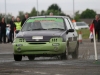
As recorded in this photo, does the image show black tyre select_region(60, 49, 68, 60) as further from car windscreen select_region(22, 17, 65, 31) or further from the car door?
car windscreen select_region(22, 17, 65, 31)

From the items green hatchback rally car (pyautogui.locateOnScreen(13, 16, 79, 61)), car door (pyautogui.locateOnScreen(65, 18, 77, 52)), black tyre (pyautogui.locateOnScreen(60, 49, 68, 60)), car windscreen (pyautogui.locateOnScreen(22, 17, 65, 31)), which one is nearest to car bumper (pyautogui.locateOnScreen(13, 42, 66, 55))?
green hatchback rally car (pyautogui.locateOnScreen(13, 16, 79, 61))

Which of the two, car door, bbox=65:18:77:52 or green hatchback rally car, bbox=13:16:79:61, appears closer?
green hatchback rally car, bbox=13:16:79:61

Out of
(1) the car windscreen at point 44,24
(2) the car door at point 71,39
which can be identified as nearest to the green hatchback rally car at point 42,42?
(1) the car windscreen at point 44,24

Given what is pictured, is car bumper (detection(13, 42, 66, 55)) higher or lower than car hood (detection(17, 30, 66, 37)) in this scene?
lower

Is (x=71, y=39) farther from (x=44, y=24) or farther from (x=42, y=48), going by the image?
(x=42, y=48)

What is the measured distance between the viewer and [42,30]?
17922 millimetres

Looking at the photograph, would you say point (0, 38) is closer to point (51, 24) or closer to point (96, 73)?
point (51, 24)

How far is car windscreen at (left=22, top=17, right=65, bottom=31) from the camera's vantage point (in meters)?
18.3

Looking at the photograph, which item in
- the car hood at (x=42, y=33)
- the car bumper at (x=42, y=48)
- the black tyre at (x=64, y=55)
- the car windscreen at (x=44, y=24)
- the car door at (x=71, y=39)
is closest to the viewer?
the car bumper at (x=42, y=48)

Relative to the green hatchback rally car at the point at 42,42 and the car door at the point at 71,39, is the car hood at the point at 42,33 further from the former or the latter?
the car door at the point at 71,39

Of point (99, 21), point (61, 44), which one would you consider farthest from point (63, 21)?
point (99, 21)

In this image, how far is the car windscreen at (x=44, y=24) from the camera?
18.3 meters

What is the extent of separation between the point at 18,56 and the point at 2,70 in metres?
4.54

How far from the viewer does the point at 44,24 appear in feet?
60.4
